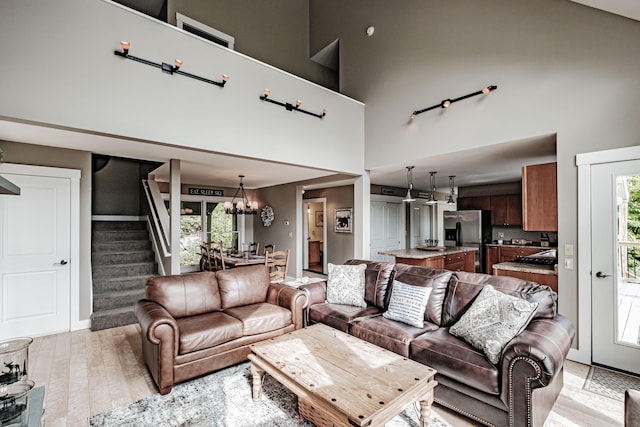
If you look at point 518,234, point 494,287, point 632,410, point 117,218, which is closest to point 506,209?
point 518,234

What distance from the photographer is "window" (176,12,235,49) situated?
5262mm

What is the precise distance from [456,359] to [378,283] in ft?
4.57

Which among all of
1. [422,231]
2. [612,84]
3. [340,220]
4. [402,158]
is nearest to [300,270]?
[340,220]

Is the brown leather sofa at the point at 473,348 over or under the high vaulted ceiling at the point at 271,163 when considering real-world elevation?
under

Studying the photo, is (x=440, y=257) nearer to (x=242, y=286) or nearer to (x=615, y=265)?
(x=615, y=265)

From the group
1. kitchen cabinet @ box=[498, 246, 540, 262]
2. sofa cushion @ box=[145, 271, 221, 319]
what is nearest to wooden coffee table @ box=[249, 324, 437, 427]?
sofa cushion @ box=[145, 271, 221, 319]

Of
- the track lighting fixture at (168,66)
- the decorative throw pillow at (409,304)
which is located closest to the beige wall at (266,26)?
the track lighting fixture at (168,66)

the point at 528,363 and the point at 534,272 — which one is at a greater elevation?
the point at 534,272

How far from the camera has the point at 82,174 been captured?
4203 millimetres

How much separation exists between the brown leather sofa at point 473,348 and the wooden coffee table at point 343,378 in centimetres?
33

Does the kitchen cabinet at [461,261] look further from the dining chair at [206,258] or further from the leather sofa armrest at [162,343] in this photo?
the leather sofa armrest at [162,343]

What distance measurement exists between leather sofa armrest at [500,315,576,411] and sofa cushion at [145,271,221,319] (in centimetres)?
279

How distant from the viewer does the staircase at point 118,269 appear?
4.26m

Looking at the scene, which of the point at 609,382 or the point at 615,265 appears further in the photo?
the point at 615,265
